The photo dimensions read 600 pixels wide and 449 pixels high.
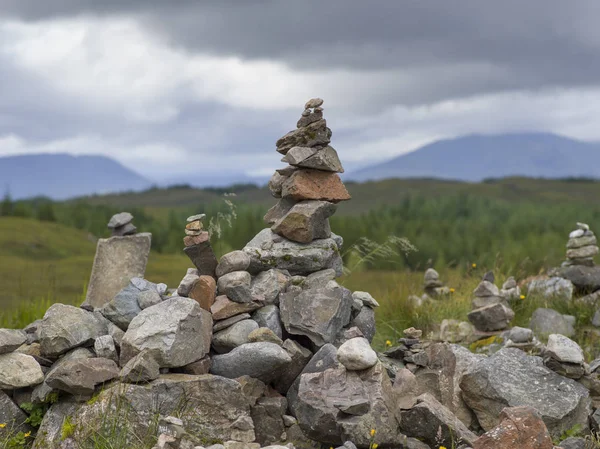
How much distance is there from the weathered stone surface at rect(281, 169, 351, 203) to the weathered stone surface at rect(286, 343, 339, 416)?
2432 millimetres

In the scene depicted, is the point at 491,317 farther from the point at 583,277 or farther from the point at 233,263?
the point at 233,263

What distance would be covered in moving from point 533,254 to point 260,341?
24274mm

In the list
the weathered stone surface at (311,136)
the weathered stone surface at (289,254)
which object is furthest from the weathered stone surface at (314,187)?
the weathered stone surface at (289,254)

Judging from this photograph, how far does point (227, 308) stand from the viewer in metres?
9.60

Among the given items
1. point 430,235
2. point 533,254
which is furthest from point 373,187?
point 533,254

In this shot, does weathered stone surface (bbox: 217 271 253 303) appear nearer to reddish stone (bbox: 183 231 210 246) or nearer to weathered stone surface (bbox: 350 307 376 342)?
reddish stone (bbox: 183 231 210 246)

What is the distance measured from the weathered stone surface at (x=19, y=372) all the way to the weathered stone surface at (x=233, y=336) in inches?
87.8

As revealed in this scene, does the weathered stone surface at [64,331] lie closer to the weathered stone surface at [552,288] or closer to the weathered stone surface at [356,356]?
the weathered stone surface at [356,356]

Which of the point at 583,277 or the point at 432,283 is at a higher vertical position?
the point at 583,277

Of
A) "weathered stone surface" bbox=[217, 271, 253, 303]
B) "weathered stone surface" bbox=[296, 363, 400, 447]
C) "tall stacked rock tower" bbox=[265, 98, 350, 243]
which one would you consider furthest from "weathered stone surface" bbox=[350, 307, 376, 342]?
"weathered stone surface" bbox=[296, 363, 400, 447]

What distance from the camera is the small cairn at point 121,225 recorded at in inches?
500

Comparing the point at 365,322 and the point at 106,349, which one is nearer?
the point at 106,349

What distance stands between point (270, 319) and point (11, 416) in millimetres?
3475

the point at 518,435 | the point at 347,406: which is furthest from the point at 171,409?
the point at 518,435
